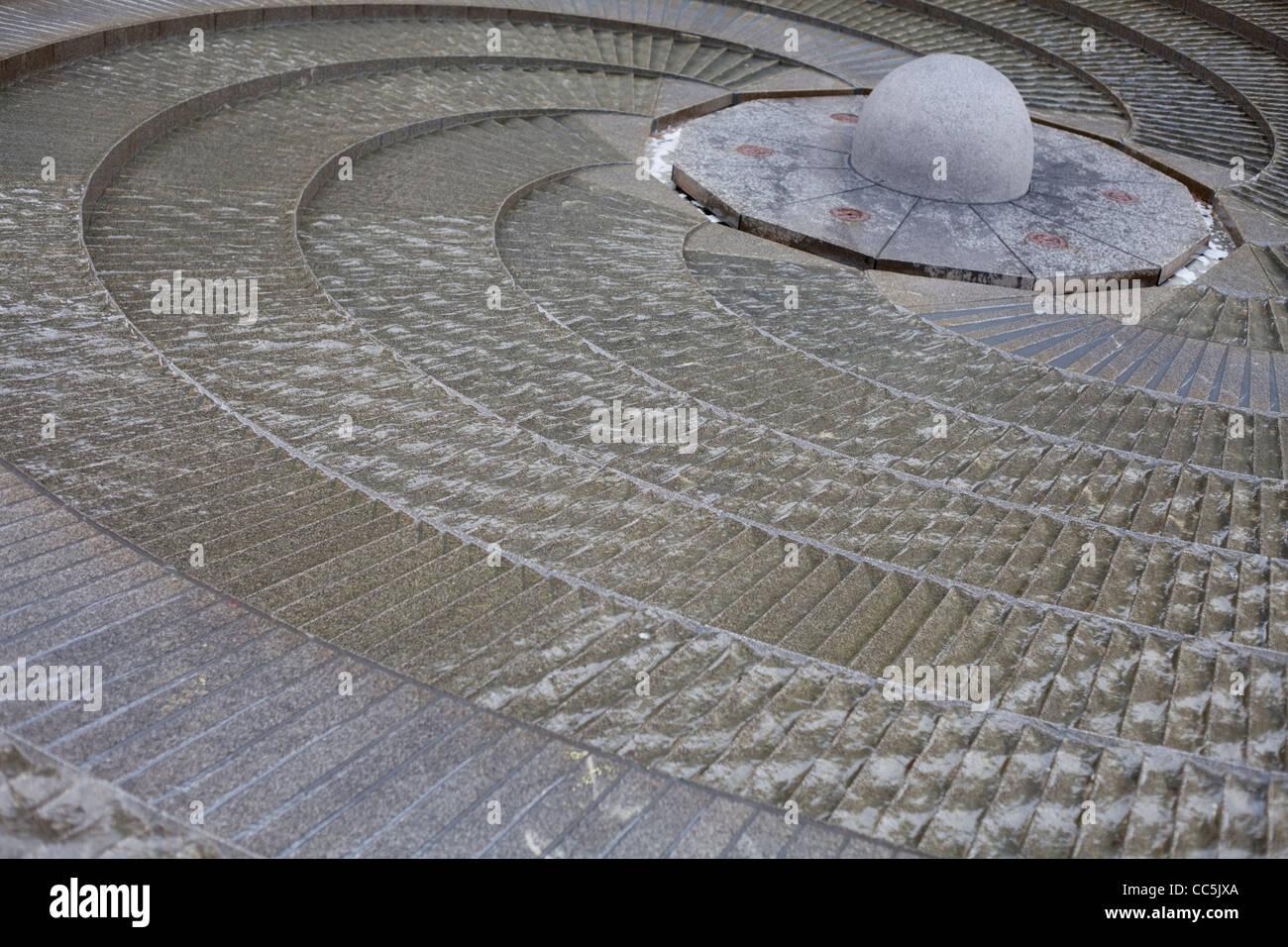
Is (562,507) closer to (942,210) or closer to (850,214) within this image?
(850,214)

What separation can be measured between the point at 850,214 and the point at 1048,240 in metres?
1.98

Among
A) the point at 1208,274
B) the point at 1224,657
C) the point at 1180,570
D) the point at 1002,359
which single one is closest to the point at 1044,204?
the point at 1208,274

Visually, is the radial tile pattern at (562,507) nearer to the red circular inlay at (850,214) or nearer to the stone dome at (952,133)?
the red circular inlay at (850,214)

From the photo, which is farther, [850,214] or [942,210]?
[942,210]

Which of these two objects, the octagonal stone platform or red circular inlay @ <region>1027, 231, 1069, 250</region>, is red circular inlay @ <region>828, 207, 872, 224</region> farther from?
red circular inlay @ <region>1027, 231, 1069, 250</region>

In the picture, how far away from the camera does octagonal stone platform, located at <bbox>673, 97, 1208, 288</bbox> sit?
1104 cm

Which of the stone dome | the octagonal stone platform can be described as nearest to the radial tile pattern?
the octagonal stone platform

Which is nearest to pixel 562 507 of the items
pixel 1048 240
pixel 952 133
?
pixel 1048 240

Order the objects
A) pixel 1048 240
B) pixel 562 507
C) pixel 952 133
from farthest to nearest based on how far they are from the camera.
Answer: pixel 952 133 < pixel 1048 240 < pixel 562 507

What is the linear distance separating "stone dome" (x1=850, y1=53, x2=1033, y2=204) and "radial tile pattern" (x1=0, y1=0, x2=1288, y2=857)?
0.94m

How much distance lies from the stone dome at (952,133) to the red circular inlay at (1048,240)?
34.1 inches

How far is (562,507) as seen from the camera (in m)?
6.13
